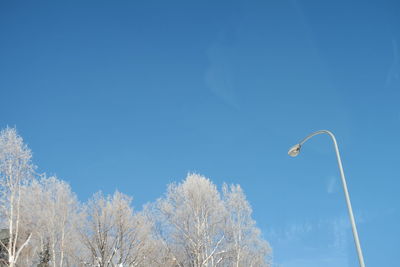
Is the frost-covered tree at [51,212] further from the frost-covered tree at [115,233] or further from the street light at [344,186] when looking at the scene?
the street light at [344,186]

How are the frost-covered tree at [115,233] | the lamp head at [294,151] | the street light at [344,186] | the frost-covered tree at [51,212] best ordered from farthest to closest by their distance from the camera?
the frost-covered tree at [51,212] < the frost-covered tree at [115,233] < the lamp head at [294,151] < the street light at [344,186]

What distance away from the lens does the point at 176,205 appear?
29.5 meters

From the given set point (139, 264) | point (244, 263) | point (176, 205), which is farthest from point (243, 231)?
point (139, 264)

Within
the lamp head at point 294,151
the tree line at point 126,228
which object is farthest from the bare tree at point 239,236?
the lamp head at point 294,151

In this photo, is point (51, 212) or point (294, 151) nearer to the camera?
point (294, 151)

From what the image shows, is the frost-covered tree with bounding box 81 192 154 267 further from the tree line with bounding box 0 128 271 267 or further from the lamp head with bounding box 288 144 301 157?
the lamp head with bounding box 288 144 301 157

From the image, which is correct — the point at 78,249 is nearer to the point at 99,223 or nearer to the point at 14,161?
the point at 99,223

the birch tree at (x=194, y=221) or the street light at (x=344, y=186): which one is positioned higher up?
the birch tree at (x=194, y=221)

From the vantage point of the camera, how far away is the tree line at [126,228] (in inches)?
924

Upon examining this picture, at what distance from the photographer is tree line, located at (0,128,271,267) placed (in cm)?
2347

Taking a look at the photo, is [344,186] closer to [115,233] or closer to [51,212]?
[115,233]

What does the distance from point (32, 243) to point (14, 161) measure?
14453mm

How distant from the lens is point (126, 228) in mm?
24109

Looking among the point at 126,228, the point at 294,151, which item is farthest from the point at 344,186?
the point at 126,228
